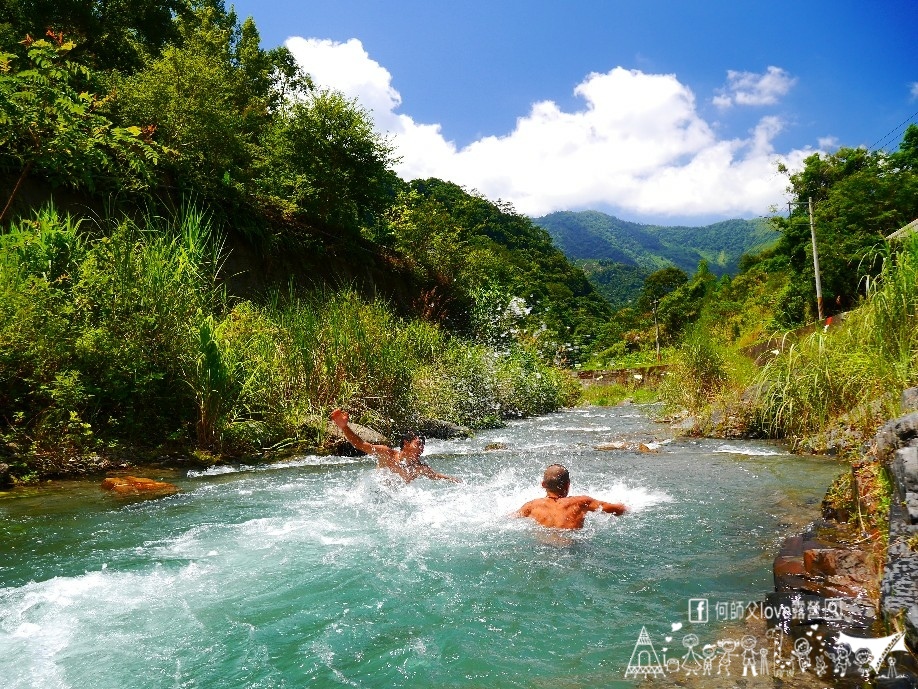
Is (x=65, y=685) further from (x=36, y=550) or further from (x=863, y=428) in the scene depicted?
(x=863, y=428)

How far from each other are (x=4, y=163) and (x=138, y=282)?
5974mm

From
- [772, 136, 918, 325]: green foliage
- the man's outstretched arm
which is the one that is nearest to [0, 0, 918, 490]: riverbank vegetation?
the man's outstretched arm

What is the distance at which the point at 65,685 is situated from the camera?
90.4 inches

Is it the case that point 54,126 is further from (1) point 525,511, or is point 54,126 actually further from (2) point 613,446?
(2) point 613,446

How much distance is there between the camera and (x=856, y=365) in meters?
5.52

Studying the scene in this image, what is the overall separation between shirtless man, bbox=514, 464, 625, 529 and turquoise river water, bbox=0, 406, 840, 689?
4.6 inches

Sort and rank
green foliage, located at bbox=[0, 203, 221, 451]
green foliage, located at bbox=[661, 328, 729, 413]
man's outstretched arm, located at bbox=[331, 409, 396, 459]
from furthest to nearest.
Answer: green foliage, located at bbox=[661, 328, 729, 413], green foliage, located at bbox=[0, 203, 221, 451], man's outstretched arm, located at bbox=[331, 409, 396, 459]

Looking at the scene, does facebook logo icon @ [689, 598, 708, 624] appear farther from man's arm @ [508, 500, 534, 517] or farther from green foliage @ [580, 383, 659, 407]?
green foliage @ [580, 383, 659, 407]

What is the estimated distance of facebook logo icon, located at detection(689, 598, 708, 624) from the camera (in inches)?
110

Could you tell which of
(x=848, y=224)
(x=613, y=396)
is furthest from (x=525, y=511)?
(x=848, y=224)

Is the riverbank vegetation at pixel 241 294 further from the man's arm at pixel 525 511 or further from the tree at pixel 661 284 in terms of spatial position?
the tree at pixel 661 284

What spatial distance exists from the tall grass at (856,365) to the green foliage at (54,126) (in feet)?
26.1

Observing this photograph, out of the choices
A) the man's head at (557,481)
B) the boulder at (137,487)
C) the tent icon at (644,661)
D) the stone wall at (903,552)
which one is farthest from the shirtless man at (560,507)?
the boulder at (137,487)

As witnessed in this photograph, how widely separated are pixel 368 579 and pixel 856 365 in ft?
16.4
